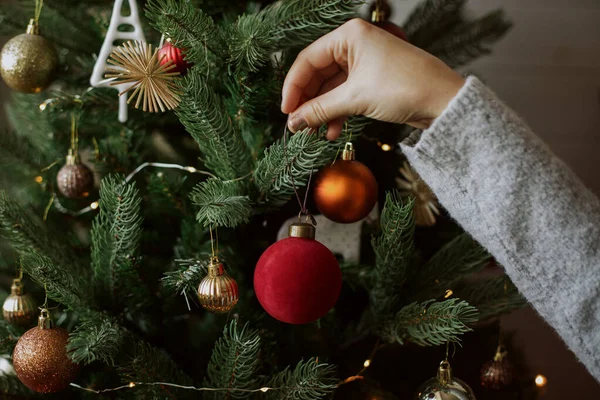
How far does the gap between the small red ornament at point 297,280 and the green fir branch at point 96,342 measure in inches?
6.3

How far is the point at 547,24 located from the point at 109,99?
1015mm

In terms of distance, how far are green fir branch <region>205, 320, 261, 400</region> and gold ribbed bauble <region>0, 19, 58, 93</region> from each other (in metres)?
0.43

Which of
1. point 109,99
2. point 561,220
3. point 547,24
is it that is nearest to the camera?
point 561,220

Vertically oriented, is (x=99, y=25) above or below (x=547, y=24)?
above

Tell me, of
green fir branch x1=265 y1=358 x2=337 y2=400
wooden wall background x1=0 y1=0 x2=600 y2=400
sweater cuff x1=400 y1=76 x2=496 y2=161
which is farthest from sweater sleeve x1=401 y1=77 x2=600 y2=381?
wooden wall background x1=0 y1=0 x2=600 y2=400

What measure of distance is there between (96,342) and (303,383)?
8.4 inches

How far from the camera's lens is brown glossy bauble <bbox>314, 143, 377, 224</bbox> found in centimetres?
58

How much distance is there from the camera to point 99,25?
2.48 ft

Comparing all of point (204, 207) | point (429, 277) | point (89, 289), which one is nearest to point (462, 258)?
point (429, 277)

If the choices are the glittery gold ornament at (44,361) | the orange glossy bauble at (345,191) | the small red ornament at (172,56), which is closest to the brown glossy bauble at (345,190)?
the orange glossy bauble at (345,191)

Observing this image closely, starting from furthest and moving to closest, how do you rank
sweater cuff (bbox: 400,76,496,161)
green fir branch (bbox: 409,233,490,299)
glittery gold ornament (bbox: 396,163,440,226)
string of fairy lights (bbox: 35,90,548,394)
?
1. glittery gold ornament (bbox: 396,163,440,226)
2. green fir branch (bbox: 409,233,490,299)
3. string of fairy lights (bbox: 35,90,548,394)
4. sweater cuff (bbox: 400,76,496,161)

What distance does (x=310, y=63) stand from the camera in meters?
0.52

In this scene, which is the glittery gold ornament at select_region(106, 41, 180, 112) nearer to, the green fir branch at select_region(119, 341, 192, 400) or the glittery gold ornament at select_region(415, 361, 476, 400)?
the green fir branch at select_region(119, 341, 192, 400)

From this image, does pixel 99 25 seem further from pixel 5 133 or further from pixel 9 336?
pixel 9 336
